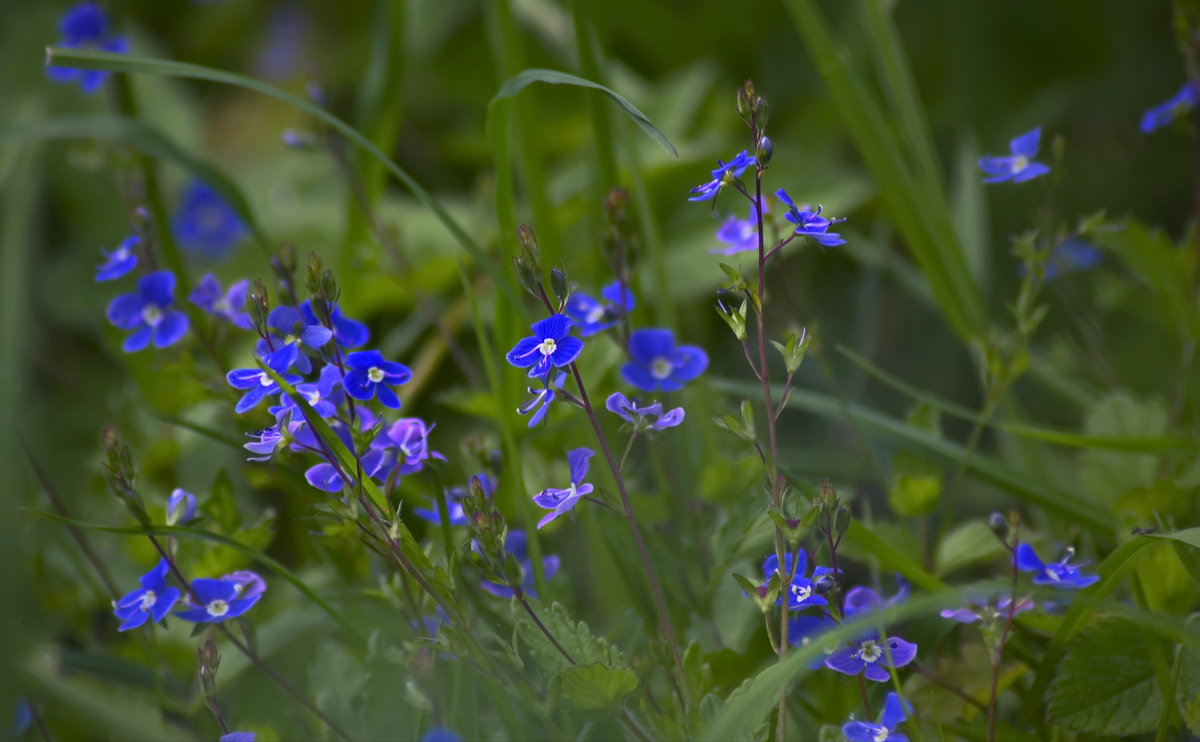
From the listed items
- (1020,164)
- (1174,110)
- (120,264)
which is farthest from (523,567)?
(1174,110)

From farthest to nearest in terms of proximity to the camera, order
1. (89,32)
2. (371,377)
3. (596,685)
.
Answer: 1. (89,32)
2. (371,377)
3. (596,685)

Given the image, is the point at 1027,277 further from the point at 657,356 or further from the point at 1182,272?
the point at 657,356

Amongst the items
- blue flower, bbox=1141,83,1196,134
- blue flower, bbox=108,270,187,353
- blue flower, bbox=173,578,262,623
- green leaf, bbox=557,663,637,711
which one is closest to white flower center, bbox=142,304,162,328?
blue flower, bbox=108,270,187,353

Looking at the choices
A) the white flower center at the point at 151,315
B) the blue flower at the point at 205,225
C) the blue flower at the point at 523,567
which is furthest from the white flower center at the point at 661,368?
the blue flower at the point at 205,225

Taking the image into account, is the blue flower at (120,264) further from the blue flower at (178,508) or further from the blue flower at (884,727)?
the blue flower at (884,727)

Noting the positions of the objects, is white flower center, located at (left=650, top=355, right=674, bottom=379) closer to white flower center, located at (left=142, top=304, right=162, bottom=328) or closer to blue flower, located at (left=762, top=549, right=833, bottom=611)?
blue flower, located at (left=762, top=549, right=833, bottom=611)

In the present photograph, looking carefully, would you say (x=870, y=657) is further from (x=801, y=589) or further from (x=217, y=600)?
(x=217, y=600)
